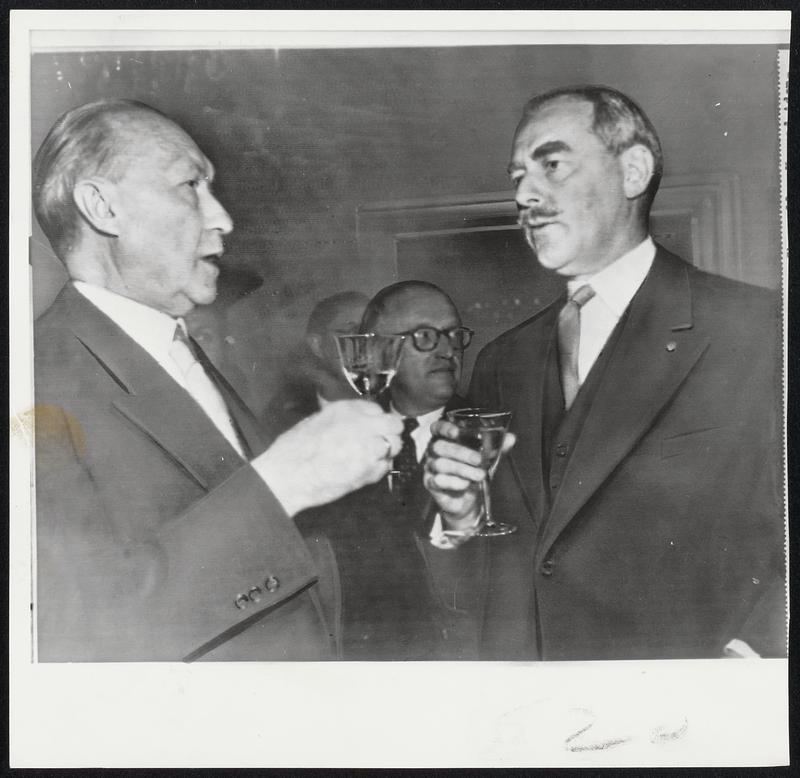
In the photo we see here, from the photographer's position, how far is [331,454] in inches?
59.0

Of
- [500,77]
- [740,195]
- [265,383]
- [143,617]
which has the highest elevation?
[500,77]

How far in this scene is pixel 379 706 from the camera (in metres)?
1.53

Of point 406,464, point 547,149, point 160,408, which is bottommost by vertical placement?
point 406,464

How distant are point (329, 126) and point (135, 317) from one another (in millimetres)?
516

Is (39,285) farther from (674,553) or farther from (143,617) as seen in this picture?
(674,553)

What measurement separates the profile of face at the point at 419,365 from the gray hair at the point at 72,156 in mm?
591

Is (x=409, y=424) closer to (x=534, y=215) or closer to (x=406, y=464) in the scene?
(x=406, y=464)

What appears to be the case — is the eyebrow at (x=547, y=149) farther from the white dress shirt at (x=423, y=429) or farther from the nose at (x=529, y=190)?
the white dress shirt at (x=423, y=429)

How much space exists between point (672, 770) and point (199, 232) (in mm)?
Answer: 1381

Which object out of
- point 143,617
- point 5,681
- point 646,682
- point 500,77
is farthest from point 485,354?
point 5,681

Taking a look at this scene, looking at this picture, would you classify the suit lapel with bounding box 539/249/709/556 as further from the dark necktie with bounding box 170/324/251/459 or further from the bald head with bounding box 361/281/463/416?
the dark necktie with bounding box 170/324/251/459

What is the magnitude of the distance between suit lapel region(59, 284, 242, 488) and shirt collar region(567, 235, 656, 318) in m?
0.76

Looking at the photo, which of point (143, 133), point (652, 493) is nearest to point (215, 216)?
point (143, 133)

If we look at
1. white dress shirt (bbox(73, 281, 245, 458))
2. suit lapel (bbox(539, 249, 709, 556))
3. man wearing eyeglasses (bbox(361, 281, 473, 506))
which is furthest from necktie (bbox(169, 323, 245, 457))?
suit lapel (bbox(539, 249, 709, 556))
